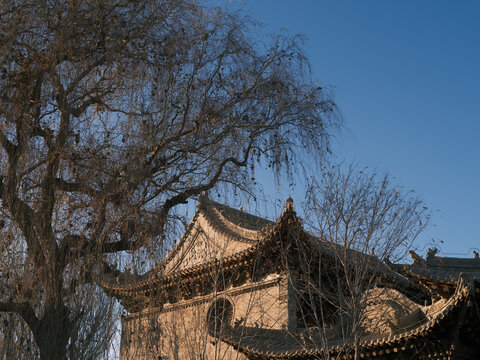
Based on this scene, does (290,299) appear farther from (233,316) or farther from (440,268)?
(440,268)

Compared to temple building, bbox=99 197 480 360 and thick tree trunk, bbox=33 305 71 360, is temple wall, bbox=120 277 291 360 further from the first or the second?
thick tree trunk, bbox=33 305 71 360

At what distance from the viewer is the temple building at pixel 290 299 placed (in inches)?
350

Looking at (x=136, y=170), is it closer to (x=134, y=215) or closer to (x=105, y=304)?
(x=134, y=215)

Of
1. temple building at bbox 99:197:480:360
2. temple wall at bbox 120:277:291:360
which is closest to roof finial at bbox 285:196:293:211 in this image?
temple building at bbox 99:197:480:360

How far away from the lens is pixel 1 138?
284 inches

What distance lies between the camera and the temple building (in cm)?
888

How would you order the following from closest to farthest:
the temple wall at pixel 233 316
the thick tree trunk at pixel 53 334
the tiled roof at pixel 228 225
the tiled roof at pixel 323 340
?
the thick tree trunk at pixel 53 334, the tiled roof at pixel 323 340, the temple wall at pixel 233 316, the tiled roof at pixel 228 225

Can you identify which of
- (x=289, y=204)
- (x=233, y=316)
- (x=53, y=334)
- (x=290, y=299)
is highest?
(x=289, y=204)

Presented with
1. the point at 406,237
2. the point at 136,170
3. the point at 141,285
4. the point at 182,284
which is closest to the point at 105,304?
the point at 141,285

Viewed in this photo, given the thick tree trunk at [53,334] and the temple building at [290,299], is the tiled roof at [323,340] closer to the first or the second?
the temple building at [290,299]

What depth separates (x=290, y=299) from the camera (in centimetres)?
1335

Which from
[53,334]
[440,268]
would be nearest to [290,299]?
[440,268]

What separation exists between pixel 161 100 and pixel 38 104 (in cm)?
160

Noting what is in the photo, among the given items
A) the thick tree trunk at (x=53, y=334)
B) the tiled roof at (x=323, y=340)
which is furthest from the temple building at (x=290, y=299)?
the thick tree trunk at (x=53, y=334)
